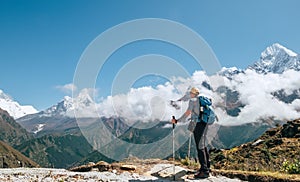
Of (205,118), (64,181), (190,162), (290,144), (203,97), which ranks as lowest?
(64,181)

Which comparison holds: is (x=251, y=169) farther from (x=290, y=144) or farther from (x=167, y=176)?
(x=290, y=144)

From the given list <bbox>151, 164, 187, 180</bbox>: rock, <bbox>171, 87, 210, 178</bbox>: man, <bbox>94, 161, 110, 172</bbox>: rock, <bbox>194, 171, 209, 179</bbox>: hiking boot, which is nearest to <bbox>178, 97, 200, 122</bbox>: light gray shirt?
<bbox>171, 87, 210, 178</bbox>: man

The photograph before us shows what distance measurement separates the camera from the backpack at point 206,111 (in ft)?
44.4

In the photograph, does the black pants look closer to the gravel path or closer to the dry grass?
the gravel path

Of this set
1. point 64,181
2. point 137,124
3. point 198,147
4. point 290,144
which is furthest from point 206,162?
point 290,144

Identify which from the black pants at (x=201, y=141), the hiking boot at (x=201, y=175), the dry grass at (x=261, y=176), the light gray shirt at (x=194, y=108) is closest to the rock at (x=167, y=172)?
the hiking boot at (x=201, y=175)

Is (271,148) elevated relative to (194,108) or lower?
A: elevated

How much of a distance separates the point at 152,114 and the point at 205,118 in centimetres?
713

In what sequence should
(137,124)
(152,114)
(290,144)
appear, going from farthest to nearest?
(290,144)
(137,124)
(152,114)

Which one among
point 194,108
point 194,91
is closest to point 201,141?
point 194,108

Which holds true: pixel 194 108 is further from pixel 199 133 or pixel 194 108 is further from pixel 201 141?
pixel 201 141

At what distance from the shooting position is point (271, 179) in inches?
558

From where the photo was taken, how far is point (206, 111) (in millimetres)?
13609

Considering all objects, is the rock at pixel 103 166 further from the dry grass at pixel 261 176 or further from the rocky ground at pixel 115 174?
the dry grass at pixel 261 176
